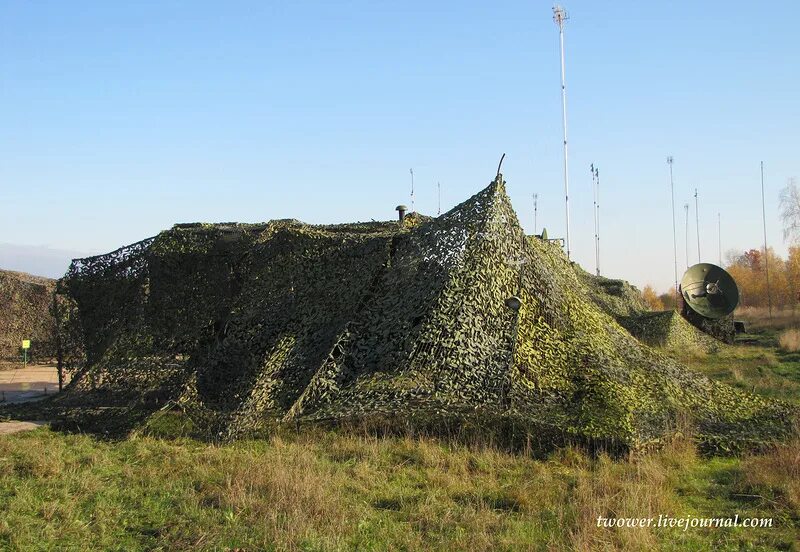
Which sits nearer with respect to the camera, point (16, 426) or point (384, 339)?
point (384, 339)

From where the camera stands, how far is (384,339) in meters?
10.3

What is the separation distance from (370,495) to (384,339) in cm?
346

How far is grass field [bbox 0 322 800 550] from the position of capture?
5.86 m

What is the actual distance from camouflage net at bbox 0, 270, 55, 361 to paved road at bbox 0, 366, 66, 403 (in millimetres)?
1099

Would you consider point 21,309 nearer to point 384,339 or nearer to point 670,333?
point 384,339

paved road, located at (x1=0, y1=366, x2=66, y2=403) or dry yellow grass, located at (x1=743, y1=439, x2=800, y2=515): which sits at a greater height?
paved road, located at (x1=0, y1=366, x2=66, y2=403)

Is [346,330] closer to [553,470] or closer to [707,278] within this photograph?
[553,470]

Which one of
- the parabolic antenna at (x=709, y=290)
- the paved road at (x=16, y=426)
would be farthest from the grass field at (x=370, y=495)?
the parabolic antenna at (x=709, y=290)

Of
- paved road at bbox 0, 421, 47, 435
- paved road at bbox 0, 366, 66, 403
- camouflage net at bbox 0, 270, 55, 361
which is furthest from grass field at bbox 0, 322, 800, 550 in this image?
camouflage net at bbox 0, 270, 55, 361

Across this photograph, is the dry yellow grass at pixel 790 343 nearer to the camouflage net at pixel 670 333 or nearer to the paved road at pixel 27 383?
the camouflage net at pixel 670 333

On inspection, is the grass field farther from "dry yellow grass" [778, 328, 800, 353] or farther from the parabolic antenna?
the parabolic antenna

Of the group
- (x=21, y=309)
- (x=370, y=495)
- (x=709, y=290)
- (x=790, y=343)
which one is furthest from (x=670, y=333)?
(x=21, y=309)

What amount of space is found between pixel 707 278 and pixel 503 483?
68.0 ft

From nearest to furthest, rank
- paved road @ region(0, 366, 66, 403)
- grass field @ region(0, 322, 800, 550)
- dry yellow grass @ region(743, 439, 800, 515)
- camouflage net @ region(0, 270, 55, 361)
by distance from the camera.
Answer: grass field @ region(0, 322, 800, 550) → dry yellow grass @ region(743, 439, 800, 515) → paved road @ region(0, 366, 66, 403) → camouflage net @ region(0, 270, 55, 361)
